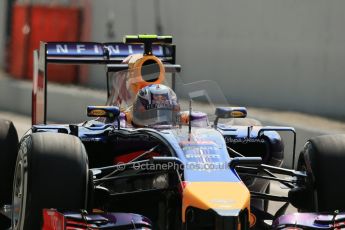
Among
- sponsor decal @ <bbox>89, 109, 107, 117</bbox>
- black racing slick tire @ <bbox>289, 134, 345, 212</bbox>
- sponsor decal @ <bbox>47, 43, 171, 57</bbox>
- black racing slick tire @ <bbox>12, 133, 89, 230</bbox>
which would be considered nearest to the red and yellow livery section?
black racing slick tire @ <bbox>12, 133, 89, 230</bbox>

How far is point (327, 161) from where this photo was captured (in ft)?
22.9

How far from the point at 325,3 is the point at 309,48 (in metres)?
0.67

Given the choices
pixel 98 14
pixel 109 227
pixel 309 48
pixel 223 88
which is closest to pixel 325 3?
pixel 309 48

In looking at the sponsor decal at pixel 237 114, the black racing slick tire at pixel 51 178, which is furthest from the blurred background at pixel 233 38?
the black racing slick tire at pixel 51 178

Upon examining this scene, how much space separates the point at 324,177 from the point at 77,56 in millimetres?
3358

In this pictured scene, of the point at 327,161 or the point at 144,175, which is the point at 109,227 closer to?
the point at 144,175

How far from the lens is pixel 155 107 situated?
775 centimetres

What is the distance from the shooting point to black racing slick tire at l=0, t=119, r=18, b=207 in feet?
25.0

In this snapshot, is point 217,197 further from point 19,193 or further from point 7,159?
point 7,159

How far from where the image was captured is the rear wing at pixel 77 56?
904cm

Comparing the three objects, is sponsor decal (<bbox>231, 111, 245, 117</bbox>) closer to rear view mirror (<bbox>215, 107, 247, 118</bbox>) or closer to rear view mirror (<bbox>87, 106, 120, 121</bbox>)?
rear view mirror (<bbox>215, 107, 247, 118</bbox>)

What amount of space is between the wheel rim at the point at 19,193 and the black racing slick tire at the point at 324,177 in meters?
1.96

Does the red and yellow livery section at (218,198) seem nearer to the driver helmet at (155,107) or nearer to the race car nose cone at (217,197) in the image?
the race car nose cone at (217,197)

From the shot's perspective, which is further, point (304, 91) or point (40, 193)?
point (304, 91)
